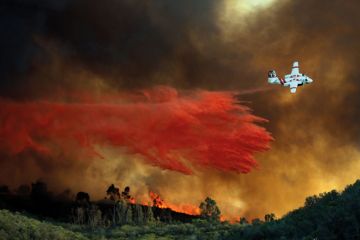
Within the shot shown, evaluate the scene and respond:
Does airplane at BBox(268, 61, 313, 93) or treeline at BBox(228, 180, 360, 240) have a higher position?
airplane at BBox(268, 61, 313, 93)

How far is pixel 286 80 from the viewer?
18150 centimetres

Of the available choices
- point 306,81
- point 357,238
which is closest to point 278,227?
point 357,238

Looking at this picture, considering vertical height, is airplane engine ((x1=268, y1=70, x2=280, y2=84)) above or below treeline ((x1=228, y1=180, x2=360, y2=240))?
above

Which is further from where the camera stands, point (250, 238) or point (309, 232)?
point (250, 238)

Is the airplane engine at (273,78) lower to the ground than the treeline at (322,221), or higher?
higher

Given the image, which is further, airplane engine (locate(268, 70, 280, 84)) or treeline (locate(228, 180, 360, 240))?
airplane engine (locate(268, 70, 280, 84))

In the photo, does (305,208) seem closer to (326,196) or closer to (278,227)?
(326,196)

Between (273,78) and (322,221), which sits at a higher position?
(273,78)

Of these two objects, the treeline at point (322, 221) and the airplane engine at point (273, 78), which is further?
the airplane engine at point (273, 78)

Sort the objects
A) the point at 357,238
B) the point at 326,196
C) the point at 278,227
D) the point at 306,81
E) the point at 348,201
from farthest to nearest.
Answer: the point at 306,81 → the point at 326,196 → the point at 278,227 → the point at 348,201 → the point at 357,238

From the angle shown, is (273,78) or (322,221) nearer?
(322,221)

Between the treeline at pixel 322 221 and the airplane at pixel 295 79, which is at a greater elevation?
the airplane at pixel 295 79

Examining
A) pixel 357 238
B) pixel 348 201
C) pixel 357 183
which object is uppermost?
pixel 357 183

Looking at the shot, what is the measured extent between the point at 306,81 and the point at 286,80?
7655mm
